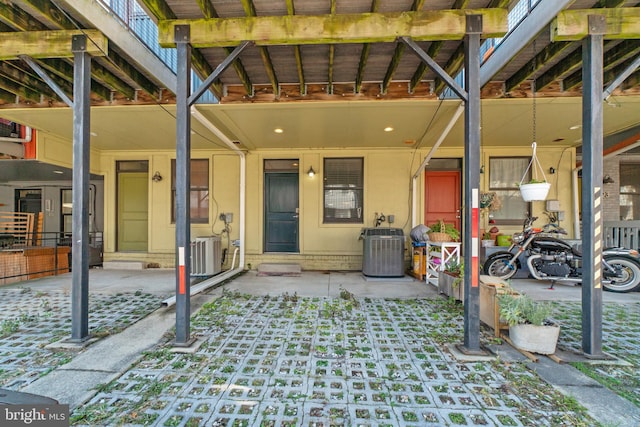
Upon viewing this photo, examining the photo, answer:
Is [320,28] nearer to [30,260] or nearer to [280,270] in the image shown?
[280,270]

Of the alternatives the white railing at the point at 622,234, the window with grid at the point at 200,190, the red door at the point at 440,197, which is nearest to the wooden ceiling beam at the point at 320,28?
the red door at the point at 440,197

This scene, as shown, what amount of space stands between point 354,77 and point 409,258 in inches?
160

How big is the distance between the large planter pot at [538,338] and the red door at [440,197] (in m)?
4.11

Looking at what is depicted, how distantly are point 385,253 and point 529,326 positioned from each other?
2.92 meters

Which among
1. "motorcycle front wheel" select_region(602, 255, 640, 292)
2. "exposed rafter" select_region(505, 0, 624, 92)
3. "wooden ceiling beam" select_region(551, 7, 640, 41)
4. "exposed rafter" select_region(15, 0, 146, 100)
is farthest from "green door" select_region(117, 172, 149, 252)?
"motorcycle front wheel" select_region(602, 255, 640, 292)

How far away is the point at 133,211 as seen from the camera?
698cm

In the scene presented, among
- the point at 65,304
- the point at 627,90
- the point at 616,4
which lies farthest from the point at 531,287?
the point at 65,304

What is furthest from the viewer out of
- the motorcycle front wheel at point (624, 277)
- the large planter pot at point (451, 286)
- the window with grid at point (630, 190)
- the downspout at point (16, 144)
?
the window with grid at point (630, 190)

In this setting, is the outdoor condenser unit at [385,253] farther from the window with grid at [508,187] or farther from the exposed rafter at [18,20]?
the exposed rafter at [18,20]

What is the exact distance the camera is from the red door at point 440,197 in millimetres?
6449

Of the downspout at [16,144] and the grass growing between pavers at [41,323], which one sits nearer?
the grass growing between pavers at [41,323]

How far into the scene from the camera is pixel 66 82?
154 inches

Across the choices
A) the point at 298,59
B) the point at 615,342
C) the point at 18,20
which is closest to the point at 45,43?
the point at 18,20

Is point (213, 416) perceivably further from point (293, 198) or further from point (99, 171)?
point (99, 171)
